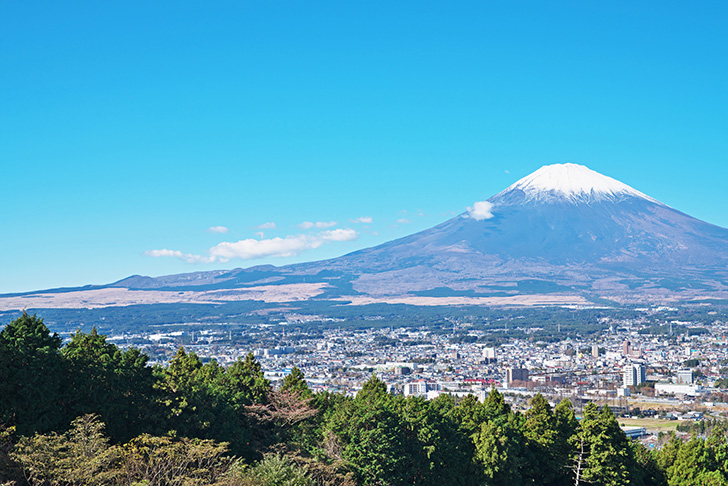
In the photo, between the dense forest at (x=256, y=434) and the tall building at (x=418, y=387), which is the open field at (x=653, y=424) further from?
the dense forest at (x=256, y=434)

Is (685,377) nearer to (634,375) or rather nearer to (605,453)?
(634,375)

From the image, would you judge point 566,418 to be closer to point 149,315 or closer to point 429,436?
point 429,436

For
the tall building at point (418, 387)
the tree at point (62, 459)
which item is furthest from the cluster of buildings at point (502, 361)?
the tree at point (62, 459)

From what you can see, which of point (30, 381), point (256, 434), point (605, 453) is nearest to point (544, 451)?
point (605, 453)

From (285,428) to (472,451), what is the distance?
19.6 feet

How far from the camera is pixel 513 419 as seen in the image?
28328mm

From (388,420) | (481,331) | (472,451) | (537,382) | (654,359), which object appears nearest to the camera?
(388,420)

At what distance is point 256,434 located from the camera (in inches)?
986

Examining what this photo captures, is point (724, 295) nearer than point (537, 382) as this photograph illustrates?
No

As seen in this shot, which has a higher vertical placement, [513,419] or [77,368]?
[77,368]

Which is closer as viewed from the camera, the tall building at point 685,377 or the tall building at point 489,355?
the tall building at point 685,377

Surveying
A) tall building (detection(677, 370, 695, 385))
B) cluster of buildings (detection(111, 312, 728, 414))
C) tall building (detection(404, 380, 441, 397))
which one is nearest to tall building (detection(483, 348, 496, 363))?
cluster of buildings (detection(111, 312, 728, 414))

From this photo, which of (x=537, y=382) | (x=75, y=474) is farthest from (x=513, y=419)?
(x=537, y=382)

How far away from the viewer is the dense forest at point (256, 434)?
16531 mm
